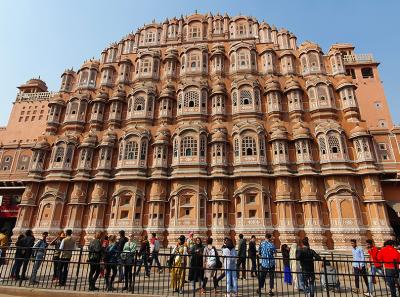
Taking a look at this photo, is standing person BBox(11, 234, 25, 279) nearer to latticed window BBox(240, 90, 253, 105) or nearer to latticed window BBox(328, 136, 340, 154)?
latticed window BBox(240, 90, 253, 105)

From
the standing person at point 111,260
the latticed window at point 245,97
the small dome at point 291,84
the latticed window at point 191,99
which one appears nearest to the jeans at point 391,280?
the standing person at point 111,260

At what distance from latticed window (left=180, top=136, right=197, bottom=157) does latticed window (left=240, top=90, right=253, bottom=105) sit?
631 centimetres

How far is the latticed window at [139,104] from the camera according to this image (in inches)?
1069

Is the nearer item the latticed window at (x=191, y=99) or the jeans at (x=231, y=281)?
the jeans at (x=231, y=281)

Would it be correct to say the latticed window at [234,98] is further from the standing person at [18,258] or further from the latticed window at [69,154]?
the standing person at [18,258]

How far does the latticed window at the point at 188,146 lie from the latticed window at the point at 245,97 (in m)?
6.31

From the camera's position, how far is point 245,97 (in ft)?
85.6

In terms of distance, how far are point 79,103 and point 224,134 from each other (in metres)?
16.1

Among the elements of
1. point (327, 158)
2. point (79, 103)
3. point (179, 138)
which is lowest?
point (327, 158)

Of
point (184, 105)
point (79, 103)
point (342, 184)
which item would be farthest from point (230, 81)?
point (79, 103)

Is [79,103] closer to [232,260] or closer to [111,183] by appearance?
[111,183]

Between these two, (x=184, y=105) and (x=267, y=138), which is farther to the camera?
(x=184, y=105)

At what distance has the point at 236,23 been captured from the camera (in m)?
32.1

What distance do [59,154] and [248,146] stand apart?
1808 cm
